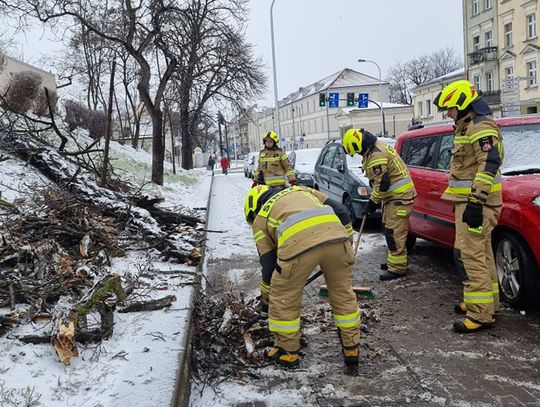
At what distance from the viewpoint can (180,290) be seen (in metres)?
5.22

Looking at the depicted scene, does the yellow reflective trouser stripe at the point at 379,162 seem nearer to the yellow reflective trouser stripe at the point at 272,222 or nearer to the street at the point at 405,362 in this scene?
the street at the point at 405,362

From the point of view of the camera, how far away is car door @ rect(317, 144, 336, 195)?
1117cm

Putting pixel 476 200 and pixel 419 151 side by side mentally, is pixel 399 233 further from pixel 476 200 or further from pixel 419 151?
pixel 476 200

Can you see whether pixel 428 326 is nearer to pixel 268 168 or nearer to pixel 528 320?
pixel 528 320

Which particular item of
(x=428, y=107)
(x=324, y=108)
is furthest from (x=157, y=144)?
(x=324, y=108)

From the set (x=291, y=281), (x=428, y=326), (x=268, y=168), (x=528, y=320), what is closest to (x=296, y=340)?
(x=291, y=281)

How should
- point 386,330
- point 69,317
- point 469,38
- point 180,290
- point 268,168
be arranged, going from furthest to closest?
1. point 469,38
2. point 268,168
3. point 180,290
4. point 386,330
5. point 69,317

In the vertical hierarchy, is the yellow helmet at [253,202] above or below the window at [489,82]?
below

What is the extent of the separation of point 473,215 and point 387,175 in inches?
78.5

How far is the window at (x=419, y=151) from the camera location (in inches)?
266

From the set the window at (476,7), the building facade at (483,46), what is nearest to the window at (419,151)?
the building facade at (483,46)

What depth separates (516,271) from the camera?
4.92m

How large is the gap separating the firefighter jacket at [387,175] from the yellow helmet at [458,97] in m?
1.64

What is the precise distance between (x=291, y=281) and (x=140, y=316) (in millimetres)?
1470
